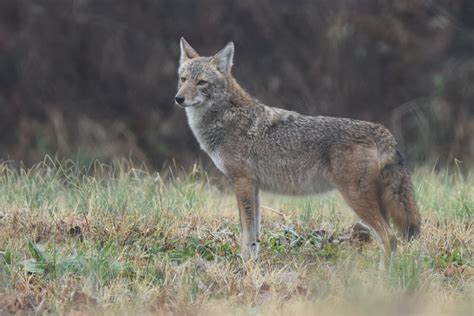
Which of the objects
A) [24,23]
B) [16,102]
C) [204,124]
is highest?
[204,124]

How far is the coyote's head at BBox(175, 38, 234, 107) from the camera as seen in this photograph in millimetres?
7598

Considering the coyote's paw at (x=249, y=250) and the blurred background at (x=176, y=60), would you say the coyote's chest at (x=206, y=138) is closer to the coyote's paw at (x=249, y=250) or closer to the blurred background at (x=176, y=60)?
the coyote's paw at (x=249, y=250)

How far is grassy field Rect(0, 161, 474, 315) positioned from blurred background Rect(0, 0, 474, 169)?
9604 millimetres

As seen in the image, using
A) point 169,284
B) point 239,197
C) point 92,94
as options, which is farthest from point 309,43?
point 169,284

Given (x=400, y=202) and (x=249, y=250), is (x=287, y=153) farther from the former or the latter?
(x=400, y=202)

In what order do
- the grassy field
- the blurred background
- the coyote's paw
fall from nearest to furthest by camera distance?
the grassy field → the coyote's paw → the blurred background

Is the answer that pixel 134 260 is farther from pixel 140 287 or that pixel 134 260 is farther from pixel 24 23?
pixel 24 23

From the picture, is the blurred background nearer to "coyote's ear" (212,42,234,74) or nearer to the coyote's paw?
"coyote's ear" (212,42,234,74)

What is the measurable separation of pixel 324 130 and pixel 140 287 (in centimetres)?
198

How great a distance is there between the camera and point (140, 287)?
19.5 feet

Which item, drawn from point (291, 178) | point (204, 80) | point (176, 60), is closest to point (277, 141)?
point (291, 178)

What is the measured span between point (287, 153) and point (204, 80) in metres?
0.89

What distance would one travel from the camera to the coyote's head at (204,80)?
24.9 ft

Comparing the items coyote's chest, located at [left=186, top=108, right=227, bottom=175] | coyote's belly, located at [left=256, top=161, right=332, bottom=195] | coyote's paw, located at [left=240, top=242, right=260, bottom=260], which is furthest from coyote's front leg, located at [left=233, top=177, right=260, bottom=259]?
coyote's chest, located at [left=186, top=108, right=227, bottom=175]
